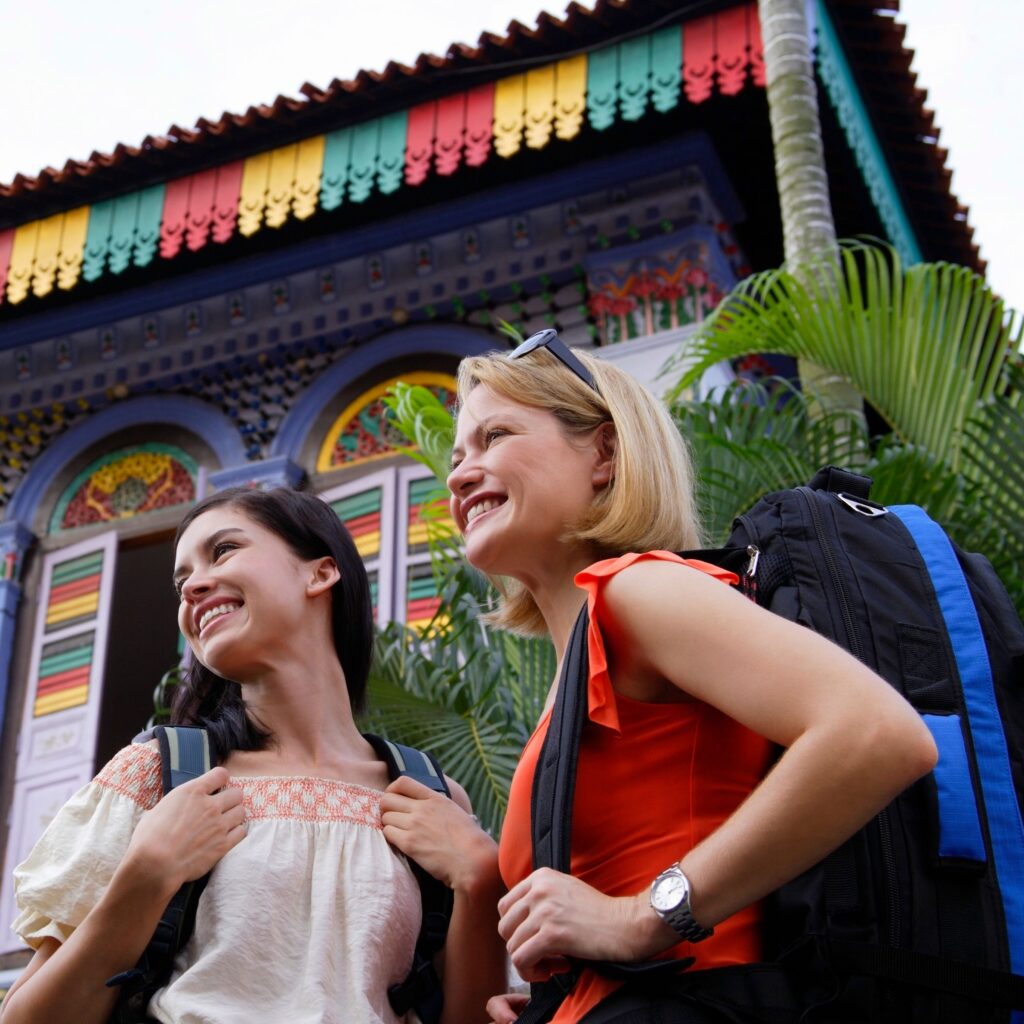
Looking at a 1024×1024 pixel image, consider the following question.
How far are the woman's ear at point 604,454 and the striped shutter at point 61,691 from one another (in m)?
6.15

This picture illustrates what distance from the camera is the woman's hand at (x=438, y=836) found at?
6.59 feet

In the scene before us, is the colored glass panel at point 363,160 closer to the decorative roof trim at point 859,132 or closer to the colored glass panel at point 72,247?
the colored glass panel at point 72,247

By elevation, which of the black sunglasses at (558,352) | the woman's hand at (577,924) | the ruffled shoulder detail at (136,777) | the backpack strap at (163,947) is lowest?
the woman's hand at (577,924)

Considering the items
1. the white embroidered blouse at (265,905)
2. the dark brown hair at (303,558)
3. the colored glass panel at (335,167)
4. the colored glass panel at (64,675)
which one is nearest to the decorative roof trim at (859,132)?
the colored glass panel at (335,167)

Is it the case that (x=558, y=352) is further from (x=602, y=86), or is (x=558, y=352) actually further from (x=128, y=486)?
(x=128, y=486)

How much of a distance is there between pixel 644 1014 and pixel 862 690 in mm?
385

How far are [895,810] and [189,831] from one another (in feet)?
3.01

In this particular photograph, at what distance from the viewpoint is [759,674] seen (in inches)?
57.1

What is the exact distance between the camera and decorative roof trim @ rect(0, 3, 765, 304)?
260 inches

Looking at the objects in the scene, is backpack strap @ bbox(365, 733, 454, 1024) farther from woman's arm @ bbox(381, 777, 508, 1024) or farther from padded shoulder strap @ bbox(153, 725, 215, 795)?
padded shoulder strap @ bbox(153, 725, 215, 795)

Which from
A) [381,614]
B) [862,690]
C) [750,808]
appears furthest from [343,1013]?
[381,614]

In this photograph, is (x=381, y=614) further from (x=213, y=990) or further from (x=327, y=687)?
(x=213, y=990)

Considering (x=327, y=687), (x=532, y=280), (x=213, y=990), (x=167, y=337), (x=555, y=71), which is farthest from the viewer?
(x=167, y=337)

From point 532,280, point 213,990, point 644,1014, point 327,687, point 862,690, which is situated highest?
point 532,280
